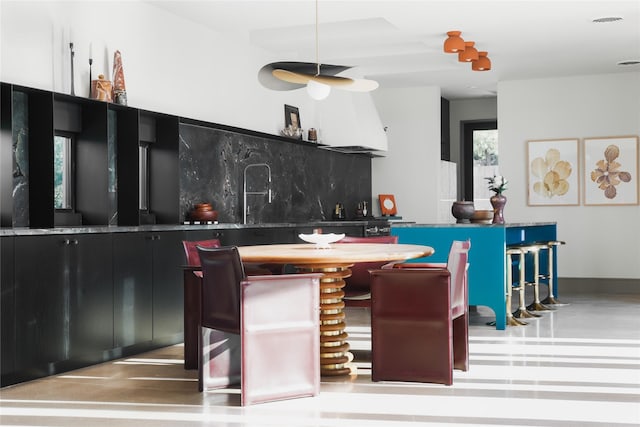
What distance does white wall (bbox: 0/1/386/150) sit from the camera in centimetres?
534

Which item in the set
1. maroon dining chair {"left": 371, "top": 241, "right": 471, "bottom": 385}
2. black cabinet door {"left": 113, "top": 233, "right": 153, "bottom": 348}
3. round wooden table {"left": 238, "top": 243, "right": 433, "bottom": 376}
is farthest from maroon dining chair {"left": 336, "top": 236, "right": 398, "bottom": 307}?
black cabinet door {"left": 113, "top": 233, "right": 153, "bottom": 348}

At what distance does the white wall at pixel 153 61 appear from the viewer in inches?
210

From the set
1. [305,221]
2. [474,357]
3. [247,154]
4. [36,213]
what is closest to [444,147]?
[305,221]

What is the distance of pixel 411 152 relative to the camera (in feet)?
36.8

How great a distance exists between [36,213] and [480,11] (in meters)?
4.00

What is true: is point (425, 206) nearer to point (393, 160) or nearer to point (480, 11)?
point (393, 160)

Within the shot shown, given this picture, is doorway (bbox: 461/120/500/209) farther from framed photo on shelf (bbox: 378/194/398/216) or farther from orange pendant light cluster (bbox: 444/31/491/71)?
orange pendant light cluster (bbox: 444/31/491/71)

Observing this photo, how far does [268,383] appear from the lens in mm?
4211

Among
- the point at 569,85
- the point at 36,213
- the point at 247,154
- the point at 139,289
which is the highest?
the point at 569,85

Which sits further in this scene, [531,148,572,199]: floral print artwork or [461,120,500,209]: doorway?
[461,120,500,209]: doorway

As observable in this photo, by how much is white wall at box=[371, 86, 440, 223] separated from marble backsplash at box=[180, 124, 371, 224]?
627 millimetres

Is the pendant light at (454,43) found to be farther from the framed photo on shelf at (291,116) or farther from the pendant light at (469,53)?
the framed photo on shelf at (291,116)

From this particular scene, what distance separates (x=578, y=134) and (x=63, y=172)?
6.93 meters

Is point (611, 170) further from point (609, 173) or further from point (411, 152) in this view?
point (411, 152)
